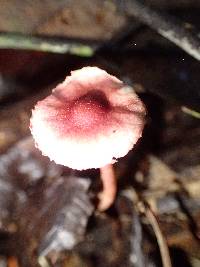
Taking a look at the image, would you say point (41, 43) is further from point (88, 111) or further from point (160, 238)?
point (160, 238)

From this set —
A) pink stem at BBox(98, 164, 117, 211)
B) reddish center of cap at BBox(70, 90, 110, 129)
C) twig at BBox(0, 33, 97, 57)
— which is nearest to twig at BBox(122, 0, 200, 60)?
twig at BBox(0, 33, 97, 57)

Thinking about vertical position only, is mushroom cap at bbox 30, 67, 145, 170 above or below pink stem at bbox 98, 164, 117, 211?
above

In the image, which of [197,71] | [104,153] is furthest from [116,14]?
[104,153]

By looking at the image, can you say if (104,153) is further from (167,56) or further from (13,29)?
(13,29)

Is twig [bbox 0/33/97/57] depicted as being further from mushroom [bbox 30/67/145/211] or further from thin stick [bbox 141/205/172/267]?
thin stick [bbox 141/205/172/267]

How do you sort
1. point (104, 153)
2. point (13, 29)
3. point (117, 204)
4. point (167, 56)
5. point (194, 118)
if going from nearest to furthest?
point (104, 153)
point (117, 204)
point (194, 118)
point (167, 56)
point (13, 29)

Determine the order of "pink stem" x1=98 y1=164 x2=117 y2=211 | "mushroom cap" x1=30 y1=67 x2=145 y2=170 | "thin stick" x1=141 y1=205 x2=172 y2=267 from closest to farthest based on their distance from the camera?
"mushroom cap" x1=30 y1=67 x2=145 y2=170 < "thin stick" x1=141 y1=205 x2=172 y2=267 < "pink stem" x1=98 y1=164 x2=117 y2=211
